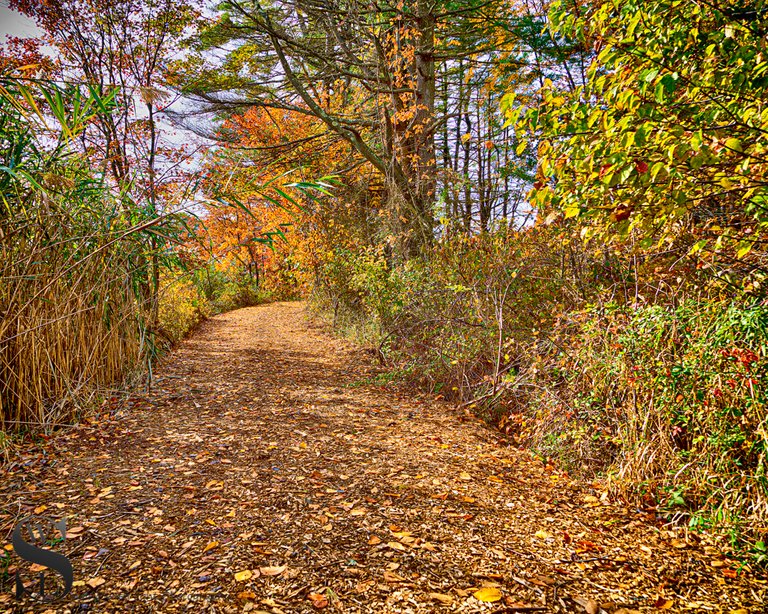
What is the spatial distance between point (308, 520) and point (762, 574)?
2.09 metres

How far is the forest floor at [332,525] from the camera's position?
67.3 inches

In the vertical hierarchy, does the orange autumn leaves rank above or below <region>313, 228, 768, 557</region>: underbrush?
above

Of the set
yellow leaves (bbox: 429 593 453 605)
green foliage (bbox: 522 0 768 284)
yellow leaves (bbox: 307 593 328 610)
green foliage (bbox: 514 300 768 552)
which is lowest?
yellow leaves (bbox: 429 593 453 605)

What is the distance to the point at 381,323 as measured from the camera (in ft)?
20.5

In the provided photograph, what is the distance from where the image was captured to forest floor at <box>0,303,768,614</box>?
1709mm

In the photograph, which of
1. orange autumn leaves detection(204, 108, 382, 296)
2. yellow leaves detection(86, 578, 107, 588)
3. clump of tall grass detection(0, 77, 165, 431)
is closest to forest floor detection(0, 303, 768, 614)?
yellow leaves detection(86, 578, 107, 588)

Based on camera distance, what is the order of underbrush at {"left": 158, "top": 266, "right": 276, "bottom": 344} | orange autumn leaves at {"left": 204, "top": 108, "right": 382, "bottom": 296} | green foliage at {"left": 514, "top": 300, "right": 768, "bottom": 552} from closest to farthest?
green foliage at {"left": 514, "top": 300, "right": 768, "bottom": 552}
underbrush at {"left": 158, "top": 266, "right": 276, "bottom": 344}
orange autumn leaves at {"left": 204, "top": 108, "right": 382, "bottom": 296}

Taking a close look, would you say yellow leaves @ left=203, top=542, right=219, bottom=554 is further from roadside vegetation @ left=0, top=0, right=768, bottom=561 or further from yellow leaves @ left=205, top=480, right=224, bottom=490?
roadside vegetation @ left=0, top=0, right=768, bottom=561

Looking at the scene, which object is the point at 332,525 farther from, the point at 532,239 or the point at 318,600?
the point at 532,239

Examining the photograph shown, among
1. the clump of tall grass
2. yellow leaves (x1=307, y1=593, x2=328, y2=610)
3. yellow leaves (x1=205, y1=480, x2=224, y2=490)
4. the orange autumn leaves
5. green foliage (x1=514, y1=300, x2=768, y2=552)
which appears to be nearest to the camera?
yellow leaves (x1=307, y1=593, x2=328, y2=610)

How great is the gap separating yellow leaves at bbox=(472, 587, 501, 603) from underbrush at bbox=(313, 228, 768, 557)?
3.84ft

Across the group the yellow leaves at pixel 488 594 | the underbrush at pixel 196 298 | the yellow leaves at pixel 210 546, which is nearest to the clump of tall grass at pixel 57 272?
the underbrush at pixel 196 298

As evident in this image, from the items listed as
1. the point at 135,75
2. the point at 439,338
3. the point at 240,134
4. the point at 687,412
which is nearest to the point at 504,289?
the point at 439,338

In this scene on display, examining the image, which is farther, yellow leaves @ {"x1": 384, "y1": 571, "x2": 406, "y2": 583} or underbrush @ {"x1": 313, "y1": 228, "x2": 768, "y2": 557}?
underbrush @ {"x1": 313, "y1": 228, "x2": 768, "y2": 557}
